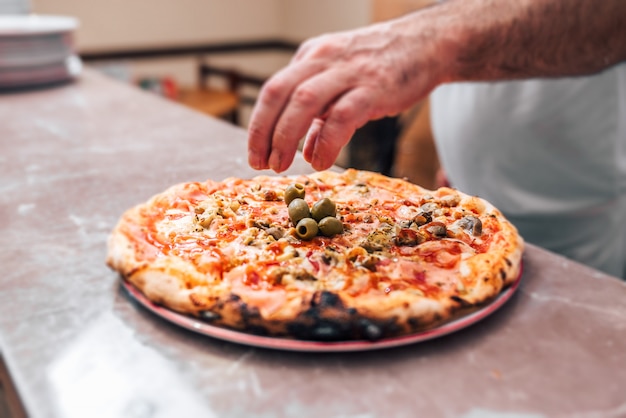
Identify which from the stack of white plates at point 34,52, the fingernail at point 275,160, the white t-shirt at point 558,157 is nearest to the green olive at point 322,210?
the fingernail at point 275,160

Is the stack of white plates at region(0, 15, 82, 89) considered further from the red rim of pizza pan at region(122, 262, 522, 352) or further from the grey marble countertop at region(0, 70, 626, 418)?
the red rim of pizza pan at region(122, 262, 522, 352)

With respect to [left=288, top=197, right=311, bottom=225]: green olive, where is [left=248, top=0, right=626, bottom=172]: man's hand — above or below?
above

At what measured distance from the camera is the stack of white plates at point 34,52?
2.76 metres

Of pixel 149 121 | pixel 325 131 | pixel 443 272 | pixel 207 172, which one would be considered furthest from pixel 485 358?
pixel 149 121

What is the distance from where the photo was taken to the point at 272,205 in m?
1.29

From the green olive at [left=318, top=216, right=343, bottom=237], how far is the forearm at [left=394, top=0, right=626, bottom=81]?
1.44 feet

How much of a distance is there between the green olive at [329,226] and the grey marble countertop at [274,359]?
0.91ft

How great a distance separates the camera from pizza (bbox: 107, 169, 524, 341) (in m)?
0.91

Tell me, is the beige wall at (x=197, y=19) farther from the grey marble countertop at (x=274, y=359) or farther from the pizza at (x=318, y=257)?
the grey marble countertop at (x=274, y=359)

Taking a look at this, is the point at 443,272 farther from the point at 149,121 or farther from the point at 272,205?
the point at 149,121

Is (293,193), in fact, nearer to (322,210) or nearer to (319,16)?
(322,210)

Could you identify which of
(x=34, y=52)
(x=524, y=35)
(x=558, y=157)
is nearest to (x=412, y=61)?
(x=524, y=35)

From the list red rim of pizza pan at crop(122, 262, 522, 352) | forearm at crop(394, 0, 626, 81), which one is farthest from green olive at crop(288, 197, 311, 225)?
forearm at crop(394, 0, 626, 81)

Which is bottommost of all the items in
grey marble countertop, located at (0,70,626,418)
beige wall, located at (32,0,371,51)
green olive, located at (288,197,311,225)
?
beige wall, located at (32,0,371,51)
